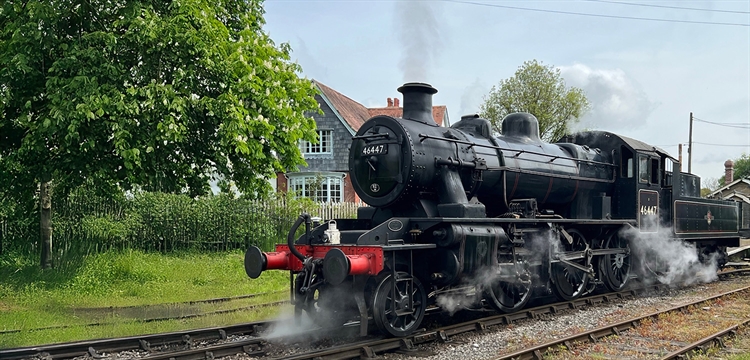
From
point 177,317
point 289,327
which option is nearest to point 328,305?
point 289,327

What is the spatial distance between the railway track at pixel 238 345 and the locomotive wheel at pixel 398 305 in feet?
0.62

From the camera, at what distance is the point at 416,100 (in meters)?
9.50

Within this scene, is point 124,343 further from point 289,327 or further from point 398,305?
point 398,305

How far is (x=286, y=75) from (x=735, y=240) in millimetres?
13194

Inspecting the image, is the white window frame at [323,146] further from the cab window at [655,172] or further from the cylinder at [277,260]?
the cylinder at [277,260]

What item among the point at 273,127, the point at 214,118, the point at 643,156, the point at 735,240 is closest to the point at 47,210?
the point at 214,118

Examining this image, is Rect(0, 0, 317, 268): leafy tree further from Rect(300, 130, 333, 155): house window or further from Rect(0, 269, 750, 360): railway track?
Rect(300, 130, 333, 155): house window

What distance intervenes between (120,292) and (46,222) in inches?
98.4

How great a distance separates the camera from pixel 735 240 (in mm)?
16812

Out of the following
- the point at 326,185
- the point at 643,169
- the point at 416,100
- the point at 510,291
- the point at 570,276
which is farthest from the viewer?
the point at 326,185

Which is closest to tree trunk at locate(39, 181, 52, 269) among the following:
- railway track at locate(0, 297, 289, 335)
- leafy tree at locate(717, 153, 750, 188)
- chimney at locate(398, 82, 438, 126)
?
railway track at locate(0, 297, 289, 335)

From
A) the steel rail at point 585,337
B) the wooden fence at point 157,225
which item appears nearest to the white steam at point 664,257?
the steel rail at point 585,337

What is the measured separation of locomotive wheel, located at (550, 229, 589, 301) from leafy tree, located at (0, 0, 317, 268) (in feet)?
19.9

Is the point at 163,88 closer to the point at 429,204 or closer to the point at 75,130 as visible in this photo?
the point at 75,130
